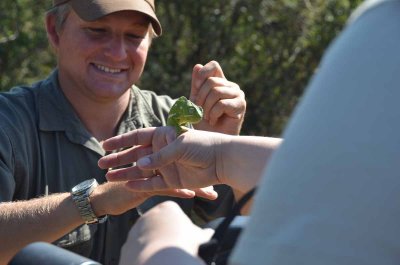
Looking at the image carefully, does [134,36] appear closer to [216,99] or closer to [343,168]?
[216,99]

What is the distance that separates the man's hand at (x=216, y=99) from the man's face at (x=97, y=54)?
1.35 ft

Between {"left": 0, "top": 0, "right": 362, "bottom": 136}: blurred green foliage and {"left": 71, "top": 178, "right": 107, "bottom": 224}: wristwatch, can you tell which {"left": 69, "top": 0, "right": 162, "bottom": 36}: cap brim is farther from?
{"left": 0, "top": 0, "right": 362, "bottom": 136}: blurred green foliage

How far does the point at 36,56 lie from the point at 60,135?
13.2ft

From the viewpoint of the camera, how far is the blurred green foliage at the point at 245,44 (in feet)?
21.7

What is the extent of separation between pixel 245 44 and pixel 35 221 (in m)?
4.08

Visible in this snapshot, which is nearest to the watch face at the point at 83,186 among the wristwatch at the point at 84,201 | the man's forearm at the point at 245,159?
the wristwatch at the point at 84,201

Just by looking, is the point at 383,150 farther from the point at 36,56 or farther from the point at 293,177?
the point at 36,56

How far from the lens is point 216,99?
3.10 meters

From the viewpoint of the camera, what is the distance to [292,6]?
6.72m

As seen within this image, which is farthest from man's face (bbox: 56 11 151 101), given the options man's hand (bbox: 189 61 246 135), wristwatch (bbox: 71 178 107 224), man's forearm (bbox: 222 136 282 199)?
A: man's forearm (bbox: 222 136 282 199)

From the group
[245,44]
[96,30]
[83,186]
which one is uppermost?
Result: [96,30]

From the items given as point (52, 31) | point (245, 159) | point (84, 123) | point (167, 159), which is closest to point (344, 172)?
point (245, 159)

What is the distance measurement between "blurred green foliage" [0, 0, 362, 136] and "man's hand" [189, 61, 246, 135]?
3.35m

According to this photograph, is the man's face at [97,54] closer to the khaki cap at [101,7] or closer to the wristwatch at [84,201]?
the khaki cap at [101,7]
